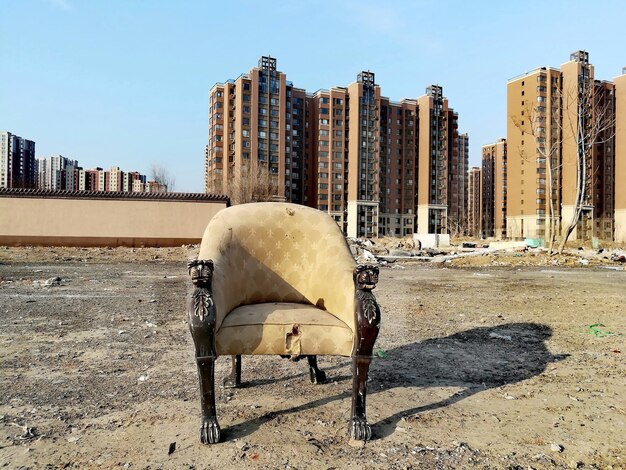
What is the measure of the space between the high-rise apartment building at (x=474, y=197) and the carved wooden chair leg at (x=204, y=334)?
327 ft

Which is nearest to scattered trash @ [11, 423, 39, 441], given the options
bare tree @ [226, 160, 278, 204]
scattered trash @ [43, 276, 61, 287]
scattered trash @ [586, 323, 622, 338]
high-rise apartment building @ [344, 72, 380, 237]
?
scattered trash @ [586, 323, 622, 338]

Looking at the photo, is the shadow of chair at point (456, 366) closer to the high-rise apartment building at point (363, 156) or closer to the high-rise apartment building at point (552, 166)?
the high-rise apartment building at point (552, 166)

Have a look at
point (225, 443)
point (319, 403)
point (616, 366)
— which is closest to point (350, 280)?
point (319, 403)

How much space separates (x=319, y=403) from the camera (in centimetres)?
267

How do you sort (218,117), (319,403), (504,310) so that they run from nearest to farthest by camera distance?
(319,403)
(504,310)
(218,117)

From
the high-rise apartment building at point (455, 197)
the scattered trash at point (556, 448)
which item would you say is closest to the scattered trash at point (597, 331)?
the scattered trash at point (556, 448)

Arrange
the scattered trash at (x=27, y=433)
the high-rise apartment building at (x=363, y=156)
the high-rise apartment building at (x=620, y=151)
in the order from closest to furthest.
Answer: the scattered trash at (x=27, y=433)
the high-rise apartment building at (x=620, y=151)
the high-rise apartment building at (x=363, y=156)

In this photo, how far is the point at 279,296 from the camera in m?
2.94

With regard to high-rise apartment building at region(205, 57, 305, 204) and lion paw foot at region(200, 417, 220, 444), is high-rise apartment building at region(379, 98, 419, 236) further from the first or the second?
lion paw foot at region(200, 417, 220, 444)

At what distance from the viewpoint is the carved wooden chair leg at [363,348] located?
218 centimetres

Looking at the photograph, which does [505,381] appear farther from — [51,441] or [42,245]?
[42,245]

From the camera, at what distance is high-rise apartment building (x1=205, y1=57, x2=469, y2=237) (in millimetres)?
68562

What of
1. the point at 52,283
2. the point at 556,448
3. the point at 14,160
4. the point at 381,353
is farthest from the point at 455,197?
the point at 556,448

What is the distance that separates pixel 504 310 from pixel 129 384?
4.95 metres
